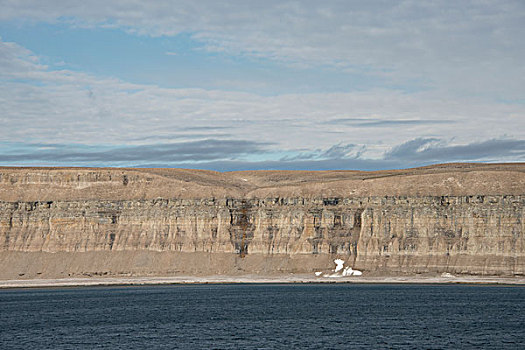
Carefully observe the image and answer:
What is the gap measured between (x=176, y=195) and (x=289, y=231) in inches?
1081

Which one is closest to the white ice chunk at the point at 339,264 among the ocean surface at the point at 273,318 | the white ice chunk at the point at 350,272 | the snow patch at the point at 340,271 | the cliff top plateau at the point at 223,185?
the snow patch at the point at 340,271

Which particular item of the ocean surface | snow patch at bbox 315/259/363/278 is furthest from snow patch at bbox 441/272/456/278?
snow patch at bbox 315/259/363/278

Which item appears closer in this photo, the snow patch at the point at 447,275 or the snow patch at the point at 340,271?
the snow patch at the point at 447,275

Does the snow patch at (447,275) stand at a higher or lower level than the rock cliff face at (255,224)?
lower

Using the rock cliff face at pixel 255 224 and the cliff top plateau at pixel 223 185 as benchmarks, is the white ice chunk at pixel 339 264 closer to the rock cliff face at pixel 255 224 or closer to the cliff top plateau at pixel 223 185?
the rock cliff face at pixel 255 224

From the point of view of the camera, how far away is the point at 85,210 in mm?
153125

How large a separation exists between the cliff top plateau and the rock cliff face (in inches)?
10.3

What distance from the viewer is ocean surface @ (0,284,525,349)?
199 ft

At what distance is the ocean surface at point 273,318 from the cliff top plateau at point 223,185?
24316 millimetres

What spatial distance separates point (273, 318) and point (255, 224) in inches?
2609

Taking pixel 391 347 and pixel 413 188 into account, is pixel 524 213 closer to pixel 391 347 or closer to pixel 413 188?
pixel 413 188

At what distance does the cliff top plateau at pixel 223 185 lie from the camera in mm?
133625

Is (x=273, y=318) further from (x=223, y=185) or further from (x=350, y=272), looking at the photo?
(x=223, y=185)

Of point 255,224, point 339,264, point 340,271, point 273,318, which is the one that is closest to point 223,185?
point 255,224
